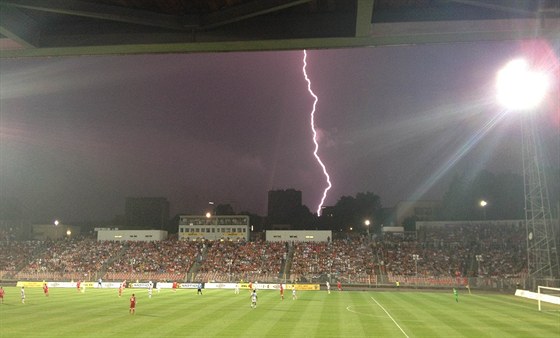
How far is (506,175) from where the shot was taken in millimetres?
116625

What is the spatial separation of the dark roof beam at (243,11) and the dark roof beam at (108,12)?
0.68ft

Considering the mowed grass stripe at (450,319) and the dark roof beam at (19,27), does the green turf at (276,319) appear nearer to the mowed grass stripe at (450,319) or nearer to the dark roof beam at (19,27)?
the mowed grass stripe at (450,319)

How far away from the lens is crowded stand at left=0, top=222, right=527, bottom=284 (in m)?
65.6

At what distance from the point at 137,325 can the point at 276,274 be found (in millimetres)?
39565

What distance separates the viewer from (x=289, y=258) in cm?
7519

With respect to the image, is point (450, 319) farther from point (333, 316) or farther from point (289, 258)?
point (289, 258)

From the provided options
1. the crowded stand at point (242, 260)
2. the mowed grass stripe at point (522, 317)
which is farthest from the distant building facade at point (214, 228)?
the mowed grass stripe at point (522, 317)

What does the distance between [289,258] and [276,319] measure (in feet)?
148

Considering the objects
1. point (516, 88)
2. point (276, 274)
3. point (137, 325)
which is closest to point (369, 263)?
point (276, 274)

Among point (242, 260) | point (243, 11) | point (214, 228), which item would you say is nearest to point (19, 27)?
point (243, 11)

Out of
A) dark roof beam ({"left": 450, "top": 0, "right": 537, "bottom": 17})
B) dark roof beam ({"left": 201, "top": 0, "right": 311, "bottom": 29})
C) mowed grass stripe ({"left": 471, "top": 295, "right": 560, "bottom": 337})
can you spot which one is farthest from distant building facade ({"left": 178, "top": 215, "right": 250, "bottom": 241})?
dark roof beam ({"left": 450, "top": 0, "right": 537, "bottom": 17})

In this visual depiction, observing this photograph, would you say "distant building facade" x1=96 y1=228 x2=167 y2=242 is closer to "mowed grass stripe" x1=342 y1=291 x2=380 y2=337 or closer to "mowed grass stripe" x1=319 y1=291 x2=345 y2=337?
"mowed grass stripe" x1=319 y1=291 x2=345 y2=337

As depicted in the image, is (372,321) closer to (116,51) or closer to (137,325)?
(137,325)

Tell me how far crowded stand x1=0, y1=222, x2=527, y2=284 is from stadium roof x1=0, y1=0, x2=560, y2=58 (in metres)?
58.6
